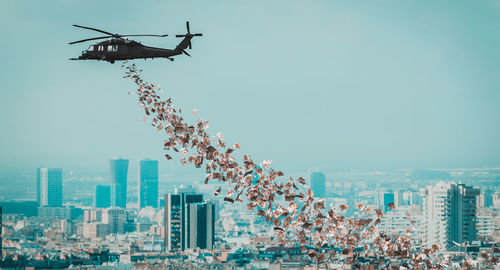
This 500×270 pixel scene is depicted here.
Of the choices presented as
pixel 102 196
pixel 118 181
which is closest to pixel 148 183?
pixel 102 196

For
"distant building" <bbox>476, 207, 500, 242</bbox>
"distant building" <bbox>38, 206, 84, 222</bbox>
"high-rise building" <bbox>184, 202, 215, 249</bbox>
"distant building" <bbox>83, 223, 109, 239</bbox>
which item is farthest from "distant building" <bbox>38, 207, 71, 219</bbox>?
"distant building" <bbox>476, 207, 500, 242</bbox>

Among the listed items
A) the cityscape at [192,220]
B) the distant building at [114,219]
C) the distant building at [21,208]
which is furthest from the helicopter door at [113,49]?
the distant building at [114,219]

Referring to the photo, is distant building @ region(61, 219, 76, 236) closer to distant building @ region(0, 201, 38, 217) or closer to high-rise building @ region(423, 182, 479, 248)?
distant building @ region(0, 201, 38, 217)

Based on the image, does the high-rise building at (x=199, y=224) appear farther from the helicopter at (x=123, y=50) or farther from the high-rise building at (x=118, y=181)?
the helicopter at (x=123, y=50)

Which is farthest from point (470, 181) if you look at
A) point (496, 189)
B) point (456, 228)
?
point (456, 228)

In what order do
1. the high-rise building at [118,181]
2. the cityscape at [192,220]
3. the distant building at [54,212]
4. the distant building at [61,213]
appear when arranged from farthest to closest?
→ the high-rise building at [118,181] → the distant building at [61,213] → the distant building at [54,212] → the cityscape at [192,220]

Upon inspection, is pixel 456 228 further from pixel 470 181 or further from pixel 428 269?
pixel 428 269

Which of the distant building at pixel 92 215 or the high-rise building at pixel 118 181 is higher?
the high-rise building at pixel 118 181
